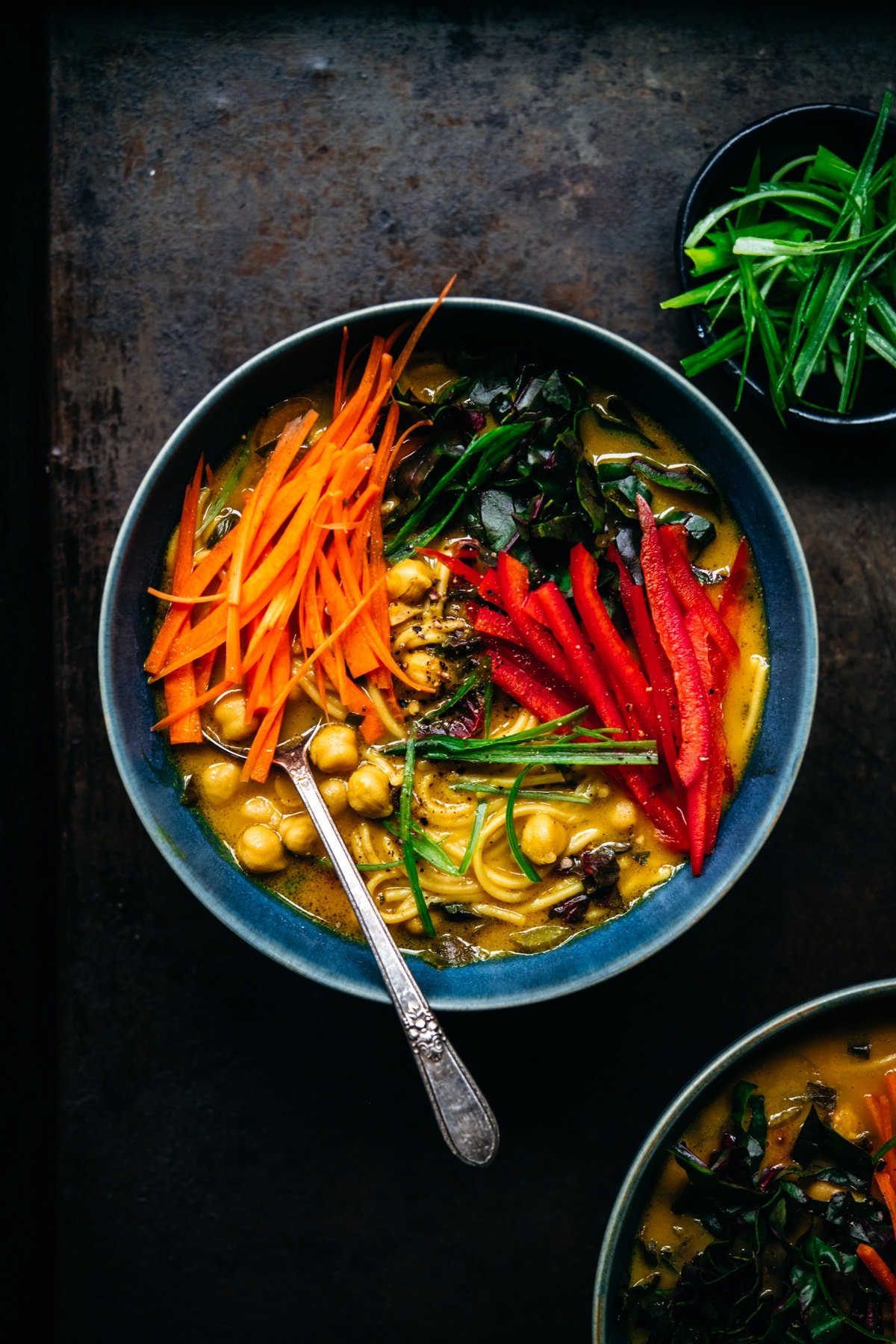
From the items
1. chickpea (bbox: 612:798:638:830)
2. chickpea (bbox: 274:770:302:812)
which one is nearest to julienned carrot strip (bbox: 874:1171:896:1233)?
chickpea (bbox: 612:798:638:830)

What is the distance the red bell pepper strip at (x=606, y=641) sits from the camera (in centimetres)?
251

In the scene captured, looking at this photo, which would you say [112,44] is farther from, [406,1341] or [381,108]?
[406,1341]

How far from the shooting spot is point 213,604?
A: 2.57 metres

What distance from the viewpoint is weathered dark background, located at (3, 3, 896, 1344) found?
2.90m

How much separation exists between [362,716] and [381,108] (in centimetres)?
178

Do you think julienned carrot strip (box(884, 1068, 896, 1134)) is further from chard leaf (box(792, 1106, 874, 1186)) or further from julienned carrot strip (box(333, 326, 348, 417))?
julienned carrot strip (box(333, 326, 348, 417))

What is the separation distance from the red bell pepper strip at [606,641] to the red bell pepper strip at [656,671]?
2 cm

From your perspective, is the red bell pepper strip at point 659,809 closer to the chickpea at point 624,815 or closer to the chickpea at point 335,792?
the chickpea at point 624,815

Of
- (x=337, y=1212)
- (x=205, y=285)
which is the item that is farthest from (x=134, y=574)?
(x=337, y=1212)

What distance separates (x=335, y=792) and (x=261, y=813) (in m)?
0.21

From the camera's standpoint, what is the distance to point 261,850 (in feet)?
8.31

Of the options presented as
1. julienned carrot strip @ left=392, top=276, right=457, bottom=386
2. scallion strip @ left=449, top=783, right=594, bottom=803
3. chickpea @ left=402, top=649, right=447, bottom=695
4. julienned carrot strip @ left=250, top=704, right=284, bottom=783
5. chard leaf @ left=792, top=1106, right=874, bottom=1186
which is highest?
julienned carrot strip @ left=392, top=276, right=457, bottom=386

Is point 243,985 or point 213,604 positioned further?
point 243,985

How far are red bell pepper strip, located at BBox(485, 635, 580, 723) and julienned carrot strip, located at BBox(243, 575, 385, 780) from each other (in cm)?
32
